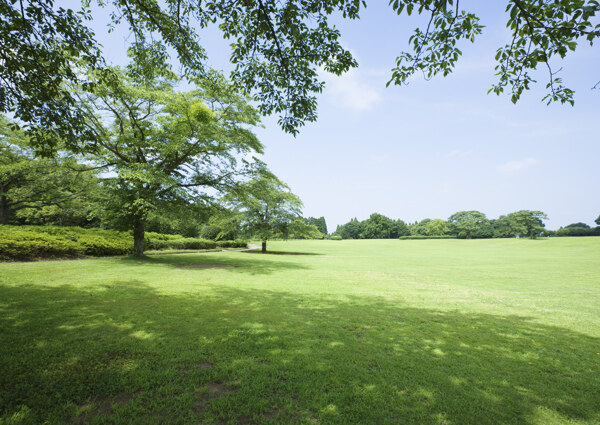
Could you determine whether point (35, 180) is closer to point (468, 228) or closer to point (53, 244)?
point (53, 244)

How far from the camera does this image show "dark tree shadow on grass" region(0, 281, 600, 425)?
2.79 meters

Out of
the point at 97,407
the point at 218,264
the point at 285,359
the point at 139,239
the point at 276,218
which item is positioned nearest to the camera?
the point at 97,407

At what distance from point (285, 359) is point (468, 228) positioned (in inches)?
3464

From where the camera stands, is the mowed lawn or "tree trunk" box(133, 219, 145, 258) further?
"tree trunk" box(133, 219, 145, 258)

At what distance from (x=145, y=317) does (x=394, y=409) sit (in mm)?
5231

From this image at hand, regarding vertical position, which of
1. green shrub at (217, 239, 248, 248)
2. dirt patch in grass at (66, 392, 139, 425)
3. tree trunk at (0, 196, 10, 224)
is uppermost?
tree trunk at (0, 196, 10, 224)

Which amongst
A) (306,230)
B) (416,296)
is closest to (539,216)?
(306,230)

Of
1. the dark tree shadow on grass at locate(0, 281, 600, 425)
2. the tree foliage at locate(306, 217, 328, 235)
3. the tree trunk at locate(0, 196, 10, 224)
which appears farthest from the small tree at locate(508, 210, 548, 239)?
the tree trunk at locate(0, 196, 10, 224)

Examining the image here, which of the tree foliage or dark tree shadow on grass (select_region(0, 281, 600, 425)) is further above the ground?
the tree foliage

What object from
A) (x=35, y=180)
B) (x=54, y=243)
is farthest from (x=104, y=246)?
(x=35, y=180)

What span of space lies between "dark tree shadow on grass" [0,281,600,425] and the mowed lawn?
0.07 feet

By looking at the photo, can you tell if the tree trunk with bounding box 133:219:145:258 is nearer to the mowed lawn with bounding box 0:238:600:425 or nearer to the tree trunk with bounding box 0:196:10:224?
the mowed lawn with bounding box 0:238:600:425

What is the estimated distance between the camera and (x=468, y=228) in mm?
75438

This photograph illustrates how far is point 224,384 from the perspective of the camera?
128 inches
